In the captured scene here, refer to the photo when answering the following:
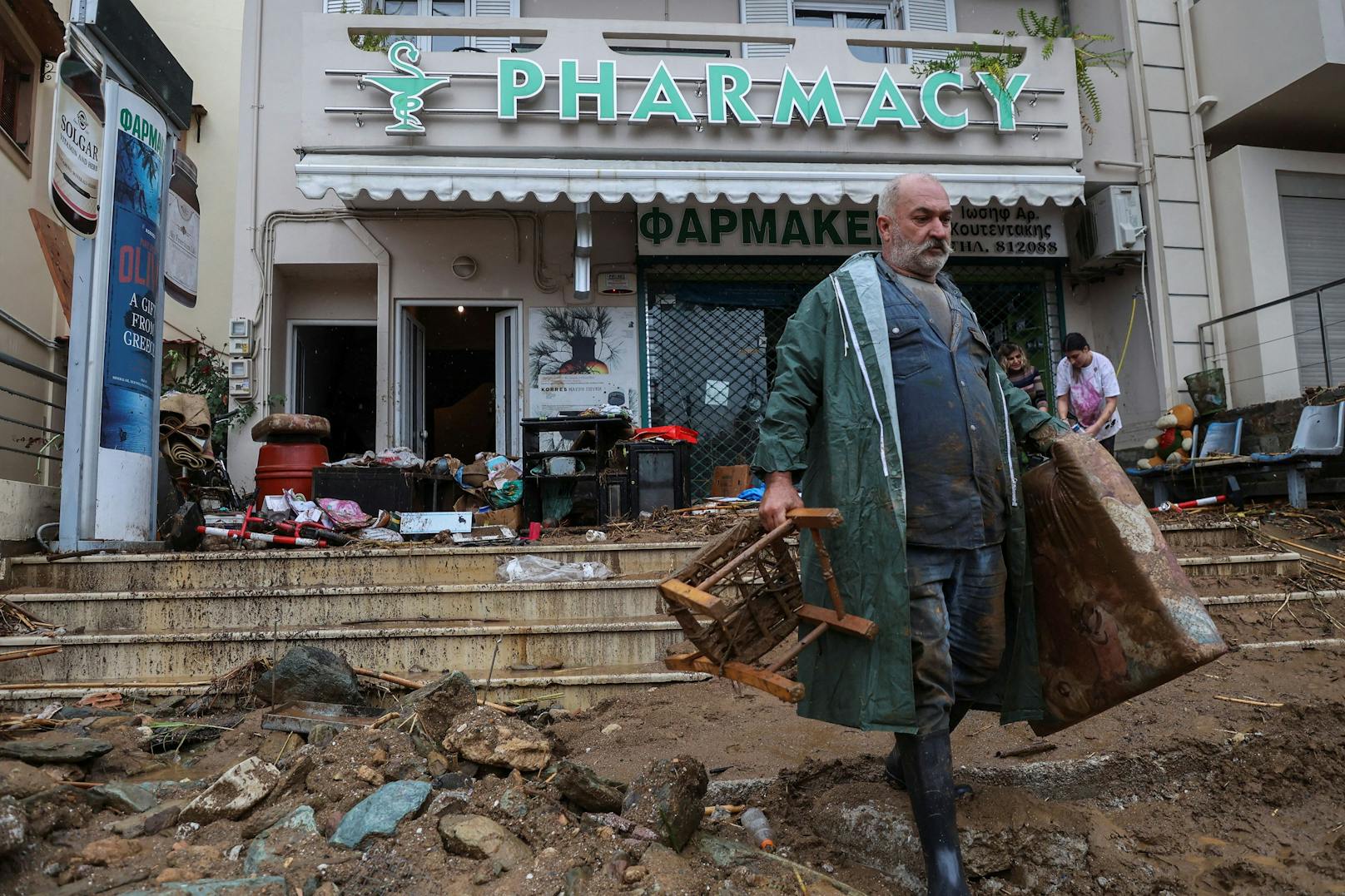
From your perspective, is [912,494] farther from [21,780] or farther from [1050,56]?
[1050,56]

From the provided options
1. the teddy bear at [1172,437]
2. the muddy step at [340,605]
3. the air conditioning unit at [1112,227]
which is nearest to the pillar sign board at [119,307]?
the muddy step at [340,605]

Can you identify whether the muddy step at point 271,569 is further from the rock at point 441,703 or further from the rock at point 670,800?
the rock at point 670,800

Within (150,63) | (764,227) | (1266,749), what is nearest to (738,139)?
(764,227)

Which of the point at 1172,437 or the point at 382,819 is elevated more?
the point at 1172,437

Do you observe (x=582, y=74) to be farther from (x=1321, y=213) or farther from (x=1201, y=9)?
(x=1321, y=213)

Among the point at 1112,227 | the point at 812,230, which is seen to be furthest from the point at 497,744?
the point at 1112,227

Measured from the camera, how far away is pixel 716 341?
866 centimetres

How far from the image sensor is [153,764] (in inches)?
118

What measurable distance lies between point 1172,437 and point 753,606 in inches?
287

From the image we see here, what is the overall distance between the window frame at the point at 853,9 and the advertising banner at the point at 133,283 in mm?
7126

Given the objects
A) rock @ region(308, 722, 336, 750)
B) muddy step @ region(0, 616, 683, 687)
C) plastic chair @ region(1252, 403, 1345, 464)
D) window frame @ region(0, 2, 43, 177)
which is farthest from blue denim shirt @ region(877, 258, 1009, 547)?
window frame @ region(0, 2, 43, 177)

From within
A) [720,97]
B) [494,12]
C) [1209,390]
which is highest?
[494,12]

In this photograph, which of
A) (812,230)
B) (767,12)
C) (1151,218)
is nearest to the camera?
(1151,218)

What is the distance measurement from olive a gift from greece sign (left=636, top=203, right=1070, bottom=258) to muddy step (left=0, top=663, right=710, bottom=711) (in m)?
5.48
